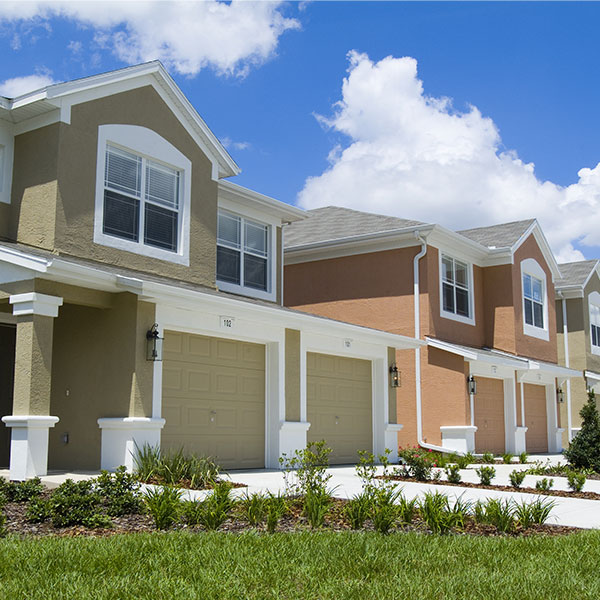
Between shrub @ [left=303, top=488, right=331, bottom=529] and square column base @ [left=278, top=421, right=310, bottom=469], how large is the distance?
21.4 feet

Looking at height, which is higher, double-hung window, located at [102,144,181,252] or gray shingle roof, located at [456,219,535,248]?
gray shingle roof, located at [456,219,535,248]

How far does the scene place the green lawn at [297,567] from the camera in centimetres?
505

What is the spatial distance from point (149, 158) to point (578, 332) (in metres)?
22.6

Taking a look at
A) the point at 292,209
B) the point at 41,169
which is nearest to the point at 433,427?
the point at 292,209

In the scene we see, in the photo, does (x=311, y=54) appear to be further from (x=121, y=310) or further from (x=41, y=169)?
(x=121, y=310)

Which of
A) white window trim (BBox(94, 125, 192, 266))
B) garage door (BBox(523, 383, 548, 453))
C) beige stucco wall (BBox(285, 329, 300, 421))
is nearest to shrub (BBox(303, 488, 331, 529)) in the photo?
beige stucco wall (BBox(285, 329, 300, 421))

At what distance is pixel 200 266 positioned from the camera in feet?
52.4

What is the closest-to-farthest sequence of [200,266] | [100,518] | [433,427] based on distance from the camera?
1. [100,518]
2. [200,266]
3. [433,427]

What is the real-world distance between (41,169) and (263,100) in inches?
230

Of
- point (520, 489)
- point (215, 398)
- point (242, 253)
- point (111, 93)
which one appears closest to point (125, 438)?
point (215, 398)

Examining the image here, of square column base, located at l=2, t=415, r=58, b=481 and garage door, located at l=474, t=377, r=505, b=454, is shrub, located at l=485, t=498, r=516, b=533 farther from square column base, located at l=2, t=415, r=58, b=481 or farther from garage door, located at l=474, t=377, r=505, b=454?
garage door, located at l=474, t=377, r=505, b=454

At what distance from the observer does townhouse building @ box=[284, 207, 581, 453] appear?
2097 cm

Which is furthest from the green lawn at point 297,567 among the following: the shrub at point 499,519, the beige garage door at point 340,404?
the beige garage door at point 340,404

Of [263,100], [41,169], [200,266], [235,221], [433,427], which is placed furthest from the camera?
[433,427]
